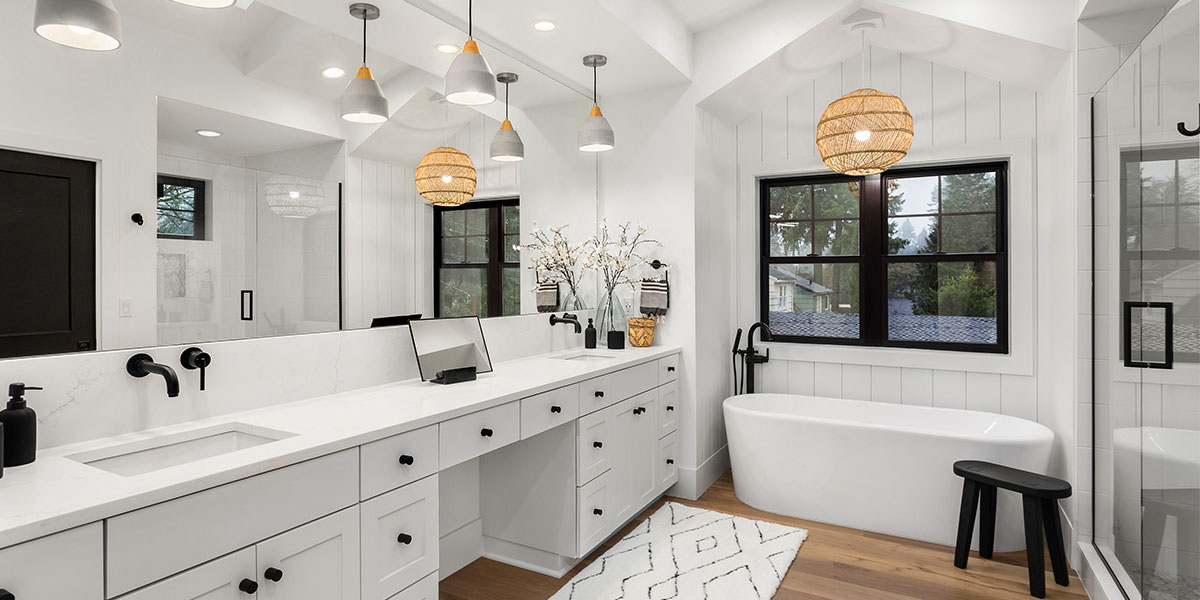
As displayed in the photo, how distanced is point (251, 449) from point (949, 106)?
401cm

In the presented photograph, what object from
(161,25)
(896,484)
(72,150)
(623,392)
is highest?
(161,25)

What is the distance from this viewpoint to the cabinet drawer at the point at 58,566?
102 cm

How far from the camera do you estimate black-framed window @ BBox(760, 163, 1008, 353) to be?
3.77m

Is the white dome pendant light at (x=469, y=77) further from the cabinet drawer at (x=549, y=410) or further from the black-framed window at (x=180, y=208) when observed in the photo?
the cabinet drawer at (x=549, y=410)

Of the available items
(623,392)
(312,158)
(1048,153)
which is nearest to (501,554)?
(623,392)

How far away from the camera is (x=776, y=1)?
3.44 m

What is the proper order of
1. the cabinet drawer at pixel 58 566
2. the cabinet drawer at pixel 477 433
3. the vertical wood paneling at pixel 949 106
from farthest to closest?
the vertical wood paneling at pixel 949 106, the cabinet drawer at pixel 477 433, the cabinet drawer at pixel 58 566

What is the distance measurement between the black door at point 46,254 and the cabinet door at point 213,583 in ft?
2.31

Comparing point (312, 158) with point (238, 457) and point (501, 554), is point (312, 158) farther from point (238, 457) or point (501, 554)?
point (501, 554)

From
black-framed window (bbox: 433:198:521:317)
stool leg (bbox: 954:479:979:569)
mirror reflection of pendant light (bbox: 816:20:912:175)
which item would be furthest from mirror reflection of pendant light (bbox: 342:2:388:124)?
stool leg (bbox: 954:479:979:569)

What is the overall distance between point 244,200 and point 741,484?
9.55ft

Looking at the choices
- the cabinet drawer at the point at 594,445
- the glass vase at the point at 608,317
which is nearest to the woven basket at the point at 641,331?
the glass vase at the point at 608,317

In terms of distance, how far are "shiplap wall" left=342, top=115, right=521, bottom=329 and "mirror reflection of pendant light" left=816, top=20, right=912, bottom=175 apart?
1.93 m

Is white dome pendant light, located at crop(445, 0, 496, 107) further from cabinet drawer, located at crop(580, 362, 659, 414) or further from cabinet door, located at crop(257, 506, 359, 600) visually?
cabinet door, located at crop(257, 506, 359, 600)
